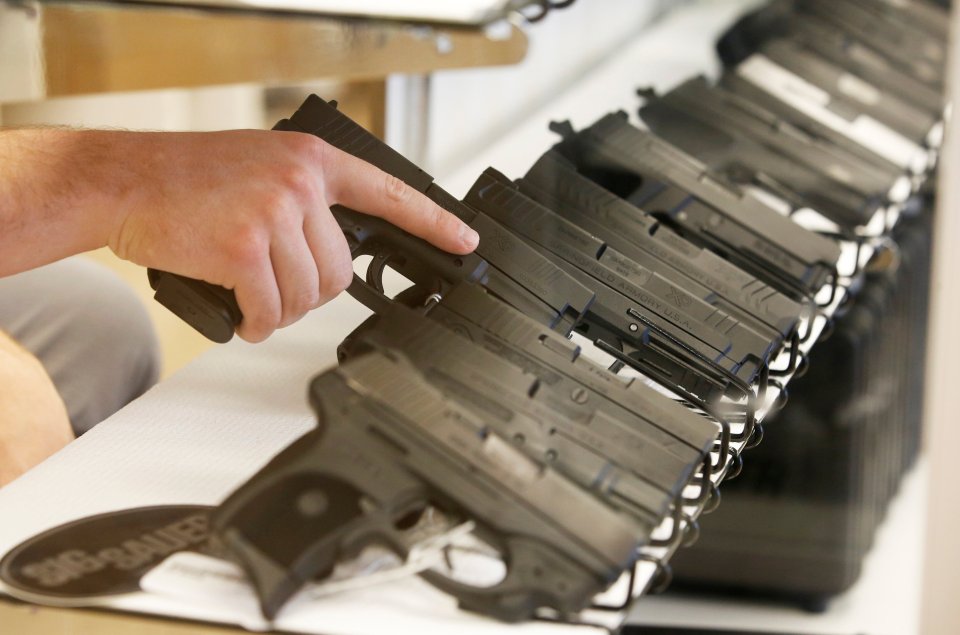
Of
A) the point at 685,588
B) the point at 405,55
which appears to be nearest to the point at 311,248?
the point at 685,588

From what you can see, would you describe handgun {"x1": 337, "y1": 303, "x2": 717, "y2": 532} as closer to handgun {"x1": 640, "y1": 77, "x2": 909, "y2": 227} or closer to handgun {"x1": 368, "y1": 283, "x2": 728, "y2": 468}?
handgun {"x1": 368, "y1": 283, "x2": 728, "y2": 468}

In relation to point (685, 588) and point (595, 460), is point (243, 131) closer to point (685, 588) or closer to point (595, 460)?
point (595, 460)

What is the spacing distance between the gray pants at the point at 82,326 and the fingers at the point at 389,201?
0.35 metres

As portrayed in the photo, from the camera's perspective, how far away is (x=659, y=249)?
2.99 feet

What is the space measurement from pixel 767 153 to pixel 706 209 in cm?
28

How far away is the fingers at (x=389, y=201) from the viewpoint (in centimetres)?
78

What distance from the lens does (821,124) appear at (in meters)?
1.34

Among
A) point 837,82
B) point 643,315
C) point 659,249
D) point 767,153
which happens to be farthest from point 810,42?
point 643,315

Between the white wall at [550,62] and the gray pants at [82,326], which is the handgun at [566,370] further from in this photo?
the white wall at [550,62]

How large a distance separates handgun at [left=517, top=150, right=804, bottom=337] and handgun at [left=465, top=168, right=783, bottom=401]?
0.7 inches

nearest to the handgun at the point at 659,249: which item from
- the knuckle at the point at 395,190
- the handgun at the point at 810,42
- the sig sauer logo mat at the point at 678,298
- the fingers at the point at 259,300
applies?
the sig sauer logo mat at the point at 678,298

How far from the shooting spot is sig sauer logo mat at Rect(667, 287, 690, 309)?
2.78 feet

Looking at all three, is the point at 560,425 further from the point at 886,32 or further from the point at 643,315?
the point at 886,32

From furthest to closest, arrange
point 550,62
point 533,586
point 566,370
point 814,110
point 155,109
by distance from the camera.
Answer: point 155,109 < point 550,62 < point 814,110 < point 566,370 < point 533,586
